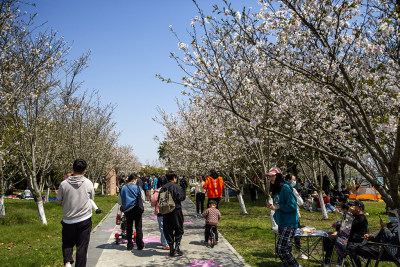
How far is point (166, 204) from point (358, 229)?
4.03 metres

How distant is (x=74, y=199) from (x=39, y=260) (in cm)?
261

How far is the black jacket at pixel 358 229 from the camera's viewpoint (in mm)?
6223

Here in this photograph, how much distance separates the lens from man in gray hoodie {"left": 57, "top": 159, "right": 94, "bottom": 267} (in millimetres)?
5305

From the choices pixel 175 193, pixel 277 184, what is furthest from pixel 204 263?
pixel 277 184

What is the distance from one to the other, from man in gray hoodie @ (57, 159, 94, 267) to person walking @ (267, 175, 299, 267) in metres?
3.26

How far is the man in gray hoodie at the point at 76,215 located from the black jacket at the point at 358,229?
474 cm

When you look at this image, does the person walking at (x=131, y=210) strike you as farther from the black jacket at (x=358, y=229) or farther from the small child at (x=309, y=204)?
the small child at (x=309, y=204)

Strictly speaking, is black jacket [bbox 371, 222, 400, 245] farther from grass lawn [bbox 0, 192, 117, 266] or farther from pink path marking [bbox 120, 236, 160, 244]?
grass lawn [bbox 0, 192, 117, 266]

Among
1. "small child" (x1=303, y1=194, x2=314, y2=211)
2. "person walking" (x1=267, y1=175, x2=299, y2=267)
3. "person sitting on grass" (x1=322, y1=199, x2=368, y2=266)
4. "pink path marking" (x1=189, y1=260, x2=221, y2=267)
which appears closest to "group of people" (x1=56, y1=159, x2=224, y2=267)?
"pink path marking" (x1=189, y1=260, x2=221, y2=267)

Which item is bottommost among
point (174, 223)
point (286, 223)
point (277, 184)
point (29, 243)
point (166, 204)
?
point (29, 243)

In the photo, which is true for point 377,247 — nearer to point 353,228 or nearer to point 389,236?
point 389,236

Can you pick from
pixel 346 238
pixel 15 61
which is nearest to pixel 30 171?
pixel 15 61

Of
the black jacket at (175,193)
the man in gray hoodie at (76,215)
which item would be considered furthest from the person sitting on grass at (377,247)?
the man in gray hoodie at (76,215)

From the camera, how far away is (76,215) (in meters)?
5.33
